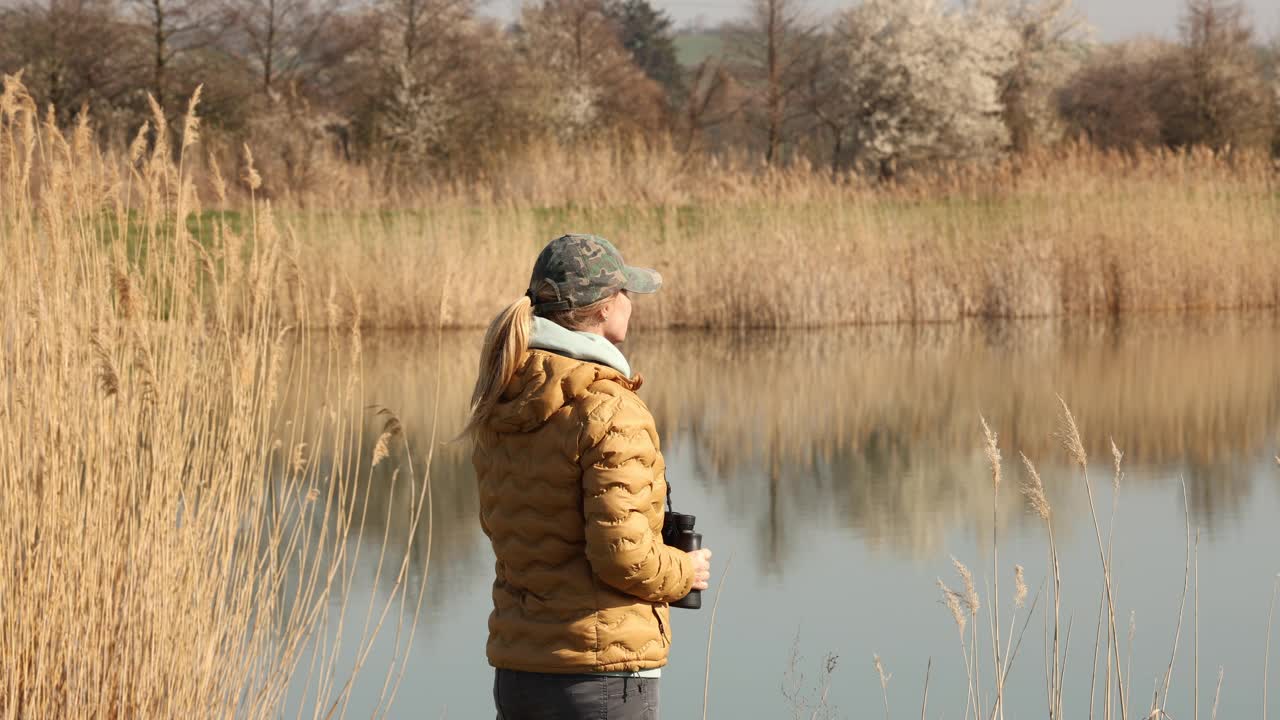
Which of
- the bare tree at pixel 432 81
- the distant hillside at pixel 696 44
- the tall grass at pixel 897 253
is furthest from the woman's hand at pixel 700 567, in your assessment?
the distant hillside at pixel 696 44

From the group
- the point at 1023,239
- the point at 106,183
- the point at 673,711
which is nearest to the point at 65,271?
the point at 106,183

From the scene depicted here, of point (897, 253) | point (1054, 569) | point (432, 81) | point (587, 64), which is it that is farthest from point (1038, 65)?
point (1054, 569)

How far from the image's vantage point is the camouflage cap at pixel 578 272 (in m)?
2.42

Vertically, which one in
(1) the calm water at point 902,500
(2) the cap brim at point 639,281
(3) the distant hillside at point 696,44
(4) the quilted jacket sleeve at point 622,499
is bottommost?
(1) the calm water at point 902,500

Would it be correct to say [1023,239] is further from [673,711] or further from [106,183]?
[106,183]

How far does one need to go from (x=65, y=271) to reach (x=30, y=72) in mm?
25135

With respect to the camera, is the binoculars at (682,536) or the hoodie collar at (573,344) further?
the binoculars at (682,536)

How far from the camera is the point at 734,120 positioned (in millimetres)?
43094

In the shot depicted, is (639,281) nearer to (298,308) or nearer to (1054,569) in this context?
(298,308)

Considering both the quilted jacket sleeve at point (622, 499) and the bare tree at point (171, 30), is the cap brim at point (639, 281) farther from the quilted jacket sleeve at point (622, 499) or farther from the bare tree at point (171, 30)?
the bare tree at point (171, 30)

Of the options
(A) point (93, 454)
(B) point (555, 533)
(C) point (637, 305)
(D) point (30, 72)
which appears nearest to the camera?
(B) point (555, 533)

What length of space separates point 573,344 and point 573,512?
258 millimetres

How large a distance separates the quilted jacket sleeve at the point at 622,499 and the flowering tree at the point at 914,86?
113ft

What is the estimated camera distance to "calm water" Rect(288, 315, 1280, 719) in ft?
16.0
